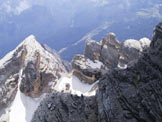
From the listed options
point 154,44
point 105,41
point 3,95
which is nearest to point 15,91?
point 3,95

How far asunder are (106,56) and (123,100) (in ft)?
105

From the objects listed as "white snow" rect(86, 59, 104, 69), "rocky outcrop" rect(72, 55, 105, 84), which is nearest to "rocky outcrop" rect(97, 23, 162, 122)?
"rocky outcrop" rect(72, 55, 105, 84)

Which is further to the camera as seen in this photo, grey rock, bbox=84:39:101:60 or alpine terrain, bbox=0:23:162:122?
grey rock, bbox=84:39:101:60

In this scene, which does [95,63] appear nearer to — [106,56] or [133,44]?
[106,56]

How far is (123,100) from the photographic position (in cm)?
1431

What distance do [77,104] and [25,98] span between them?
23869 millimetres

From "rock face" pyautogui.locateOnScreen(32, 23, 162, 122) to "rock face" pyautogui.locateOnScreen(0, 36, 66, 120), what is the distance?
19.9 meters

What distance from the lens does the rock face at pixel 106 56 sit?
38188 millimetres

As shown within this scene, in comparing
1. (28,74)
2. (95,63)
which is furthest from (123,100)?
(95,63)

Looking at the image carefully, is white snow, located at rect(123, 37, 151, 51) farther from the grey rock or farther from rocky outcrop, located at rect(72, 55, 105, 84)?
rocky outcrop, located at rect(72, 55, 105, 84)

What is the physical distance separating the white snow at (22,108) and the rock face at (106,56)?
10.3 m

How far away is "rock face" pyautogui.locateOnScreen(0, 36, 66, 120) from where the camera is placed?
37.7 m

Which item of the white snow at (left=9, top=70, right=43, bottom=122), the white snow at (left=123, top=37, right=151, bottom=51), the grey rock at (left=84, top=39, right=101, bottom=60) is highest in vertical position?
the grey rock at (left=84, top=39, right=101, bottom=60)

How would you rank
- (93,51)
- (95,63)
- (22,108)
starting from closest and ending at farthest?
(22,108), (95,63), (93,51)
